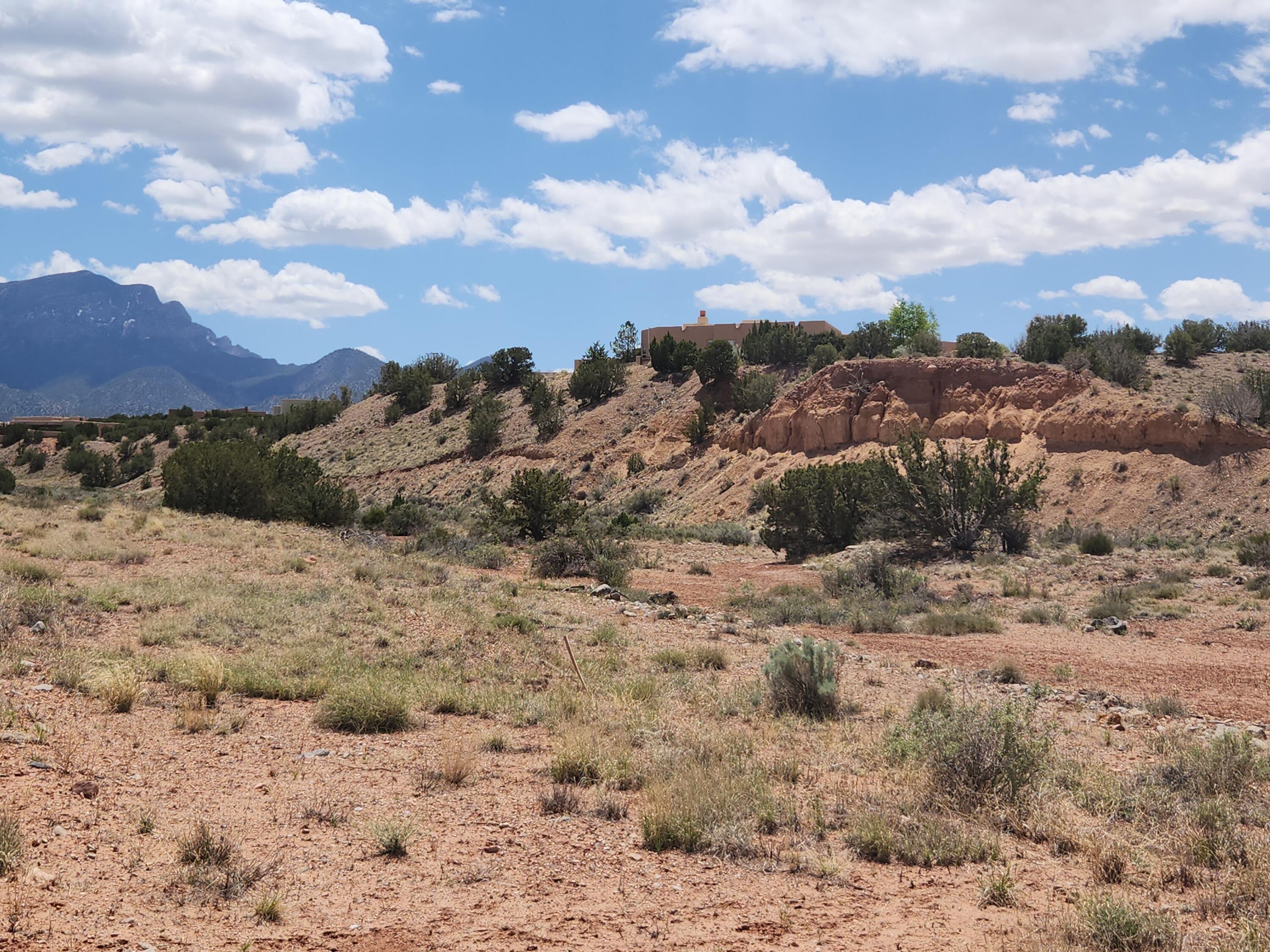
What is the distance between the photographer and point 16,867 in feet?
16.4

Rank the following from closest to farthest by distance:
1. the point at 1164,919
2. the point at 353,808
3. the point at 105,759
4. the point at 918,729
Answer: the point at 1164,919, the point at 353,808, the point at 105,759, the point at 918,729

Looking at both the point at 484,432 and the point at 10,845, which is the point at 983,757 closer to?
the point at 10,845

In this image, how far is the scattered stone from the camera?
6.23 m

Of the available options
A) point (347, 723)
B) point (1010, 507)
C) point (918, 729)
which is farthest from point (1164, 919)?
point (1010, 507)

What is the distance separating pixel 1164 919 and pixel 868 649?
9848 mm

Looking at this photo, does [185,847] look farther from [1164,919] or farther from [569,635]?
[569,635]

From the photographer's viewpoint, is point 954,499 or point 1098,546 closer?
point 1098,546

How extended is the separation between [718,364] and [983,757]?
49.5 metres

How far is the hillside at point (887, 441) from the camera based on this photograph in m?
33.9

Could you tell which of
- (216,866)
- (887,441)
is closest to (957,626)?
(216,866)

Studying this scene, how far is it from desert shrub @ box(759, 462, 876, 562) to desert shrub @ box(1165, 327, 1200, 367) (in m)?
24.9

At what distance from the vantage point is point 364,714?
28.5ft

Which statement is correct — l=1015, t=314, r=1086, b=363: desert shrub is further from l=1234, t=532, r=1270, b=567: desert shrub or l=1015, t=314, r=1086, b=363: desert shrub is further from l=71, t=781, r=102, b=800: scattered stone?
l=71, t=781, r=102, b=800: scattered stone

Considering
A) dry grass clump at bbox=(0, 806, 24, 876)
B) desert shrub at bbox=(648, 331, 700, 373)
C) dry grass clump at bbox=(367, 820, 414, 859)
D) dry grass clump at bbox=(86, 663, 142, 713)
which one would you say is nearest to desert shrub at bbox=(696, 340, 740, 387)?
desert shrub at bbox=(648, 331, 700, 373)
